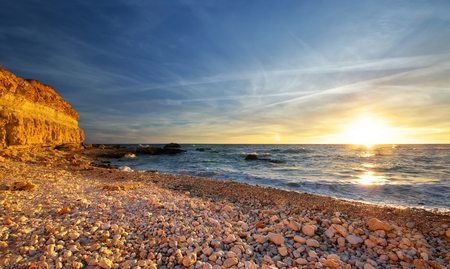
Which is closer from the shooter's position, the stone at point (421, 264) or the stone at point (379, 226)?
the stone at point (421, 264)

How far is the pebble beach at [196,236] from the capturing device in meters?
3.02

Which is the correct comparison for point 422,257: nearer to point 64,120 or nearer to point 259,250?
point 259,250

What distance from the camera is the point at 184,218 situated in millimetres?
4605

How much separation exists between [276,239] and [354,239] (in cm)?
157

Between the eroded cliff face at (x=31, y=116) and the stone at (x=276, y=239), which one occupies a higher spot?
the eroded cliff face at (x=31, y=116)

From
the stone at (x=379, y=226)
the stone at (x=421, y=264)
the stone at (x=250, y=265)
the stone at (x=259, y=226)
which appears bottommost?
the stone at (x=421, y=264)

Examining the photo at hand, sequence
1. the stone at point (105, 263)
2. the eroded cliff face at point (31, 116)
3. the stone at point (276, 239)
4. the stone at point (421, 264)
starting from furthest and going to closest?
1. the eroded cliff face at point (31, 116)
2. the stone at point (276, 239)
3. the stone at point (421, 264)
4. the stone at point (105, 263)

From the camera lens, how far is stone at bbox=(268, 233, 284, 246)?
3765mm

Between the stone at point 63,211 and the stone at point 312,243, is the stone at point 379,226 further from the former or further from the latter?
the stone at point 63,211

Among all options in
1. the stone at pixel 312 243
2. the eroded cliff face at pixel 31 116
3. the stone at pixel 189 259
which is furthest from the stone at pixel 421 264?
the eroded cliff face at pixel 31 116

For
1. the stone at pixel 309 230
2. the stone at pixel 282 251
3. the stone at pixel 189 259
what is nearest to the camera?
the stone at pixel 189 259

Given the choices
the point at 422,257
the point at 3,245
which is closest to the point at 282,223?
the point at 422,257

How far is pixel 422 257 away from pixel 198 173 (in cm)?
1352

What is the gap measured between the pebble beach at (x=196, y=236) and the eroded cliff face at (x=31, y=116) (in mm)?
13364
